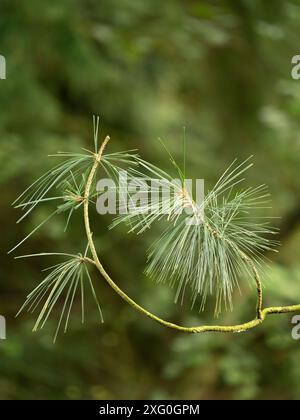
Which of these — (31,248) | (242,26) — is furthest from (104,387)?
(242,26)

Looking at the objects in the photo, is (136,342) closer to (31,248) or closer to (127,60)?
(31,248)
